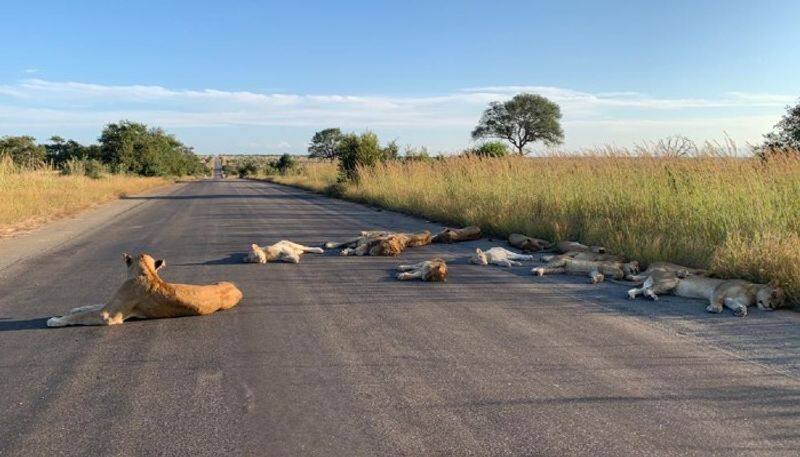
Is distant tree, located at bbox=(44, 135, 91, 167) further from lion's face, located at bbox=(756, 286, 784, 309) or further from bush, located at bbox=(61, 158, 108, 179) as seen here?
lion's face, located at bbox=(756, 286, 784, 309)

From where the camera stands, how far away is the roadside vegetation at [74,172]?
18625mm

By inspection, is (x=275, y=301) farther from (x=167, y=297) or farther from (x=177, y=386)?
(x=177, y=386)

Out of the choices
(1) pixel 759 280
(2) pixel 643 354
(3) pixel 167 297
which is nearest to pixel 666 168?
(1) pixel 759 280

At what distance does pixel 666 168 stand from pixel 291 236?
7.10 metres

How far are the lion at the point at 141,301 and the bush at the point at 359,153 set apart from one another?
25.9 meters

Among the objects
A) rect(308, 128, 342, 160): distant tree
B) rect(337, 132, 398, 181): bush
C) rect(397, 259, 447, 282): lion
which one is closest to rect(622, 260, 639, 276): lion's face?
rect(397, 259, 447, 282): lion

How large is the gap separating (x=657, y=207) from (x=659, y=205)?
5 centimetres

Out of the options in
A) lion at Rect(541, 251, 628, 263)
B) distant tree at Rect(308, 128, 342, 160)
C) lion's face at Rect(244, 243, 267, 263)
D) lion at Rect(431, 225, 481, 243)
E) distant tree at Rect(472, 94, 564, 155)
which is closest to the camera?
lion at Rect(541, 251, 628, 263)

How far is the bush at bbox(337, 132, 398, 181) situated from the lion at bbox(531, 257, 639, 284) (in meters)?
23.9

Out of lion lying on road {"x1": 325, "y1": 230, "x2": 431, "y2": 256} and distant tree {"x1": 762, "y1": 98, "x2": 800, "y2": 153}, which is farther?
distant tree {"x1": 762, "y1": 98, "x2": 800, "y2": 153}

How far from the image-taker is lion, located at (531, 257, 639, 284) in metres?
7.63

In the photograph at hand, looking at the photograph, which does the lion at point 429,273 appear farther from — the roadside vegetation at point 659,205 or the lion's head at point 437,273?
the roadside vegetation at point 659,205

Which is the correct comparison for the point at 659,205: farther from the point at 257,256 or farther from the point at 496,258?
the point at 257,256

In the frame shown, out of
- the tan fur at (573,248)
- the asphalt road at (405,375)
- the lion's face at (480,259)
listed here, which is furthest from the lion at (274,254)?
the tan fur at (573,248)
